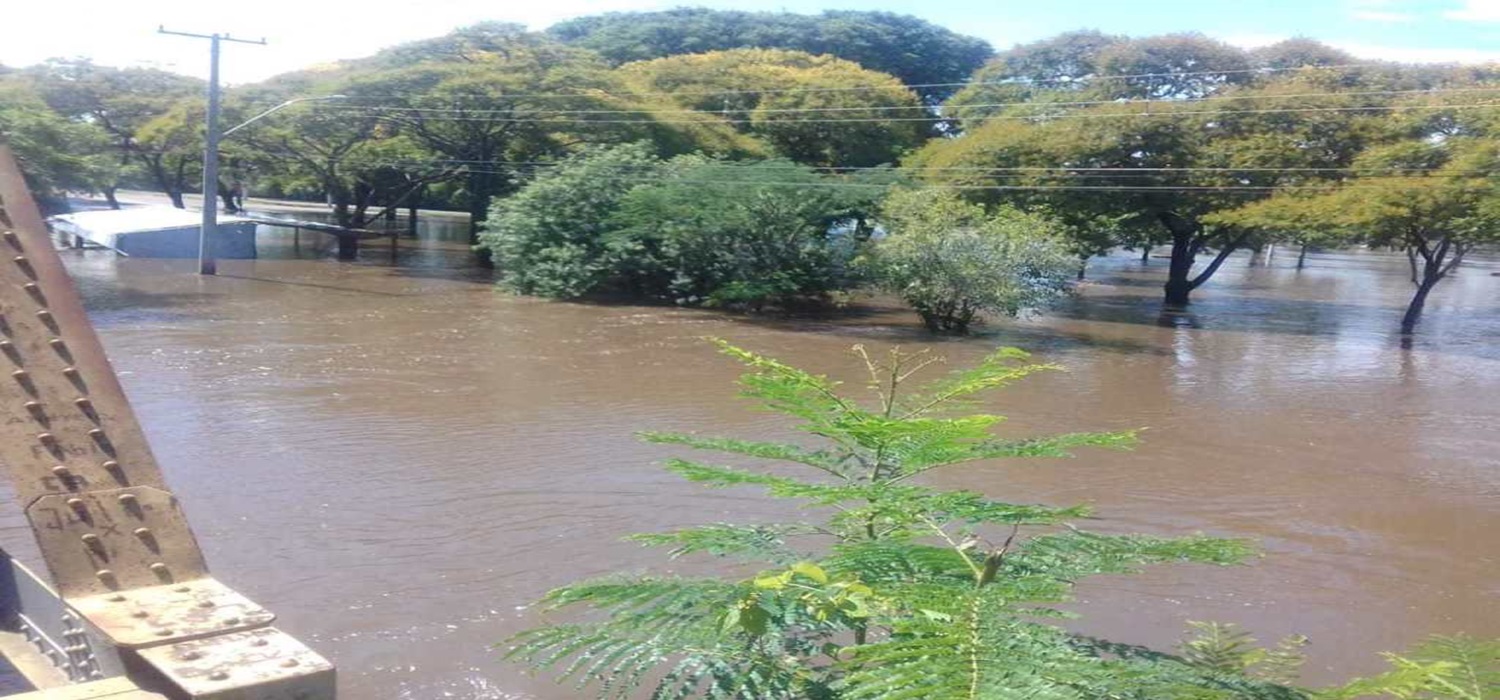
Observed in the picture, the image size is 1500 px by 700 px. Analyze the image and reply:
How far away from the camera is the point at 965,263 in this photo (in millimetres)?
23922

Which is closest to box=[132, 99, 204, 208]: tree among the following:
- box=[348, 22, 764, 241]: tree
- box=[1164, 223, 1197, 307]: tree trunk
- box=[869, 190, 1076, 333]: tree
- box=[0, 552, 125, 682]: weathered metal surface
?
box=[348, 22, 764, 241]: tree

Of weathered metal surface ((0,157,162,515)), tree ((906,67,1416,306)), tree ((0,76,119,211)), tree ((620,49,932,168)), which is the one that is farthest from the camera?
tree ((620,49,932,168))

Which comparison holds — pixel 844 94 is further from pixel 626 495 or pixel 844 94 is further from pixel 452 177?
pixel 626 495

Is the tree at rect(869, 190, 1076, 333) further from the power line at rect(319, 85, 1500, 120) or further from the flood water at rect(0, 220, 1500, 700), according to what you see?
the power line at rect(319, 85, 1500, 120)

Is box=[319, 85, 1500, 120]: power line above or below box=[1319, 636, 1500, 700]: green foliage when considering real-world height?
above

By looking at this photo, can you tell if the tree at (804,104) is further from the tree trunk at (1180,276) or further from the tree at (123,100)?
the tree at (123,100)

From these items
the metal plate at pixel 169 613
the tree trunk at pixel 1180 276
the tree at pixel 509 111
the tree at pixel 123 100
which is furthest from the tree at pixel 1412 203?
the tree at pixel 123 100

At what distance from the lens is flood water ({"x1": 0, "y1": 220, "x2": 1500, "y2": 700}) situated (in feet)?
28.9

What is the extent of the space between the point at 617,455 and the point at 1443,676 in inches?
440

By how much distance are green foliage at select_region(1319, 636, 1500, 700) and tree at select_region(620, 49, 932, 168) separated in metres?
38.2

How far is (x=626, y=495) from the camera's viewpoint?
11.5 metres

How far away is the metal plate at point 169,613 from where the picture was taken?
2111 millimetres

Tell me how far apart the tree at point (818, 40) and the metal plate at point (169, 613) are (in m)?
63.4

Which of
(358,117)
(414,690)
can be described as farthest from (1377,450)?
(358,117)
